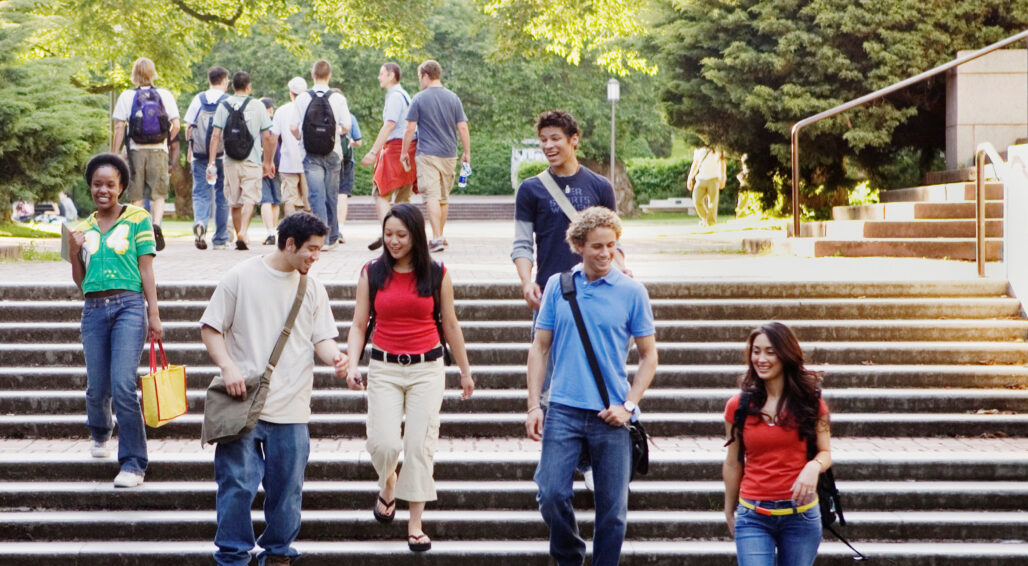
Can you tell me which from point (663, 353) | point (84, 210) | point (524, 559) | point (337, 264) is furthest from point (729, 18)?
point (84, 210)

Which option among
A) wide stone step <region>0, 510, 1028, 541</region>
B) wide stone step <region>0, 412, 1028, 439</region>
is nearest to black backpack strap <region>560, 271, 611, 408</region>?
wide stone step <region>0, 510, 1028, 541</region>

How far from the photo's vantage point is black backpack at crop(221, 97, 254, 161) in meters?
13.5

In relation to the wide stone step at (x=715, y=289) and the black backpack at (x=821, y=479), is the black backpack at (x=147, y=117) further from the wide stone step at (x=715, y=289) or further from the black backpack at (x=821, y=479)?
the black backpack at (x=821, y=479)

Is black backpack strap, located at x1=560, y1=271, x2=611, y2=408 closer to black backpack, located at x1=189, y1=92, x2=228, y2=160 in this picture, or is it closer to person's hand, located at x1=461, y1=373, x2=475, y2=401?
person's hand, located at x1=461, y1=373, x2=475, y2=401

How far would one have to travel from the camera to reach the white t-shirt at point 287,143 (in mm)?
14039

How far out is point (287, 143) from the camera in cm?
1409

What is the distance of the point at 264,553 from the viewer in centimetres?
611

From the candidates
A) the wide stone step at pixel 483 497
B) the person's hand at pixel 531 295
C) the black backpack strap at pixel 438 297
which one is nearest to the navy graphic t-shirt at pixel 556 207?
the person's hand at pixel 531 295

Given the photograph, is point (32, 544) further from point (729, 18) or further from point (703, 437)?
point (729, 18)

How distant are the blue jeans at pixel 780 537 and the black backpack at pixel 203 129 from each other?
10005 mm

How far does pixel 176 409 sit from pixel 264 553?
0.84 meters

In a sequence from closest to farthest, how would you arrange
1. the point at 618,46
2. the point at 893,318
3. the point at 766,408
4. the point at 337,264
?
the point at 766,408 → the point at 893,318 → the point at 337,264 → the point at 618,46

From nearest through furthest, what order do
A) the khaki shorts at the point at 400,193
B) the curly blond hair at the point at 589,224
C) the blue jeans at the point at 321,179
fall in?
the curly blond hair at the point at 589,224, the khaki shorts at the point at 400,193, the blue jeans at the point at 321,179

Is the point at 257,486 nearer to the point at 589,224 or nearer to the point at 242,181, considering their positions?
the point at 589,224
